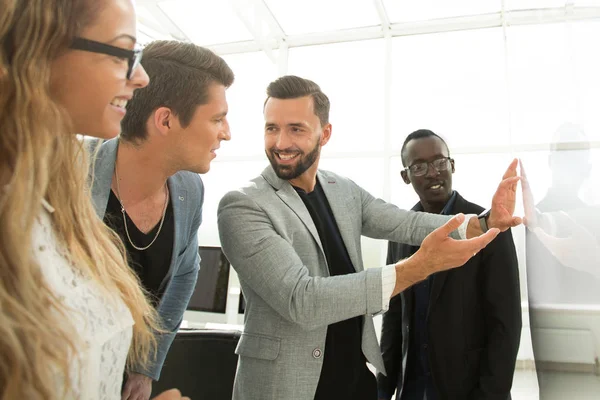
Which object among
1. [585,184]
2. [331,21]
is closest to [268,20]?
[331,21]

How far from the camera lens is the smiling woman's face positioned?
826 mm

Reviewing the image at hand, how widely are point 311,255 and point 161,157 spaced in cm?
56

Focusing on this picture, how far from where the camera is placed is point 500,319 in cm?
175

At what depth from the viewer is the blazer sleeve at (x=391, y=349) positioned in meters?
2.02

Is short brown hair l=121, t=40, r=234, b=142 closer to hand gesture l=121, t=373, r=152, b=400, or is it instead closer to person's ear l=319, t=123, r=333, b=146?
person's ear l=319, t=123, r=333, b=146

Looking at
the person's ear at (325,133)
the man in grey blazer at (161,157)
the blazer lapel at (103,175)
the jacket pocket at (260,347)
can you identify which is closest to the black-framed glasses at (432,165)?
the person's ear at (325,133)

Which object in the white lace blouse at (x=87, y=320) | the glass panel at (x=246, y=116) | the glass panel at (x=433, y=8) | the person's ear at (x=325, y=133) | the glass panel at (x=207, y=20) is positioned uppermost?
the glass panel at (x=207, y=20)

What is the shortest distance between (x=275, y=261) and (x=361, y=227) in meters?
0.55

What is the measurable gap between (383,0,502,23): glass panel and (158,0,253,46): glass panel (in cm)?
215

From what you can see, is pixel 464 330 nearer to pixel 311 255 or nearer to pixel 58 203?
pixel 311 255

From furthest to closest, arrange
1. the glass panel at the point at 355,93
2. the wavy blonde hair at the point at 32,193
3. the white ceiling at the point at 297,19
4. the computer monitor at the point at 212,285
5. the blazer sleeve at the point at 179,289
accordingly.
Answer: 1. the glass panel at the point at 355,93
2. the white ceiling at the point at 297,19
3. the computer monitor at the point at 212,285
4. the blazer sleeve at the point at 179,289
5. the wavy blonde hair at the point at 32,193

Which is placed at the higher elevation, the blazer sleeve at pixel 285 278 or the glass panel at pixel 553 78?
the glass panel at pixel 553 78

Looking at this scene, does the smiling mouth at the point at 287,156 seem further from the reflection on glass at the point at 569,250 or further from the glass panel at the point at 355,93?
the glass panel at the point at 355,93

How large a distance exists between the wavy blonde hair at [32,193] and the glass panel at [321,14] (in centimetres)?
591
